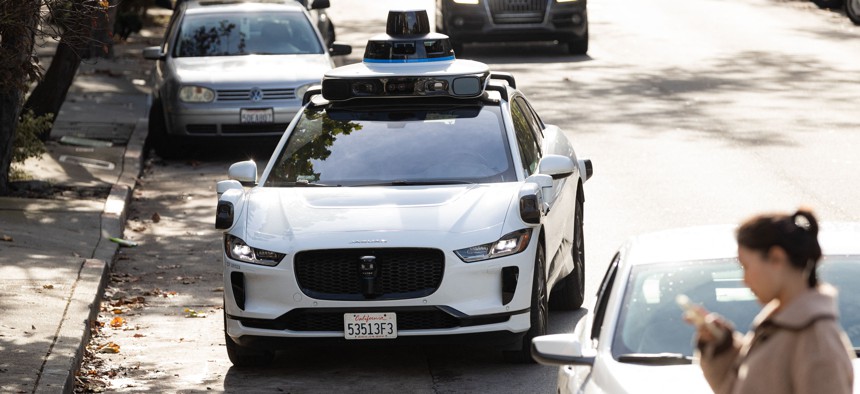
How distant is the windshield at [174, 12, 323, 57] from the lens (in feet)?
61.8

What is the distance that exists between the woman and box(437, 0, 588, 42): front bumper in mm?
22524

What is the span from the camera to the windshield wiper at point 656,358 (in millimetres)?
5621

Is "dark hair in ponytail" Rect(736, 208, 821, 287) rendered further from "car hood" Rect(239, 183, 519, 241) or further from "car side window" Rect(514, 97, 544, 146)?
"car side window" Rect(514, 97, 544, 146)

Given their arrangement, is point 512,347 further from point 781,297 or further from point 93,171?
point 93,171

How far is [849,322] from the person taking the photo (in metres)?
5.71

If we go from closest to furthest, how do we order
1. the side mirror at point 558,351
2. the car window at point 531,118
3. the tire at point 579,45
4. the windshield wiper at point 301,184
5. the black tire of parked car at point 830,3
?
the side mirror at point 558,351 → the windshield wiper at point 301,184 → the car window at point 531,118 → the tire at point 579,45 → the black tire of parked car at point 830,3

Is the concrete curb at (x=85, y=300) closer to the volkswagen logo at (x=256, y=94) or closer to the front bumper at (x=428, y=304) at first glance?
the front bumper at (x=428, y=304)

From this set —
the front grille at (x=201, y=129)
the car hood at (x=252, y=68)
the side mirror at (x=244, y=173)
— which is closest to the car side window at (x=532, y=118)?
the side mirror at (x=244, y=173)

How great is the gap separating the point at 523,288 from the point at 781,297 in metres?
4.94

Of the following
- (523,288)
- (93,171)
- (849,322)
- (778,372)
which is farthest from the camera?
(93,171)

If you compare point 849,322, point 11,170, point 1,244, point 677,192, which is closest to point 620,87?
point 677,192

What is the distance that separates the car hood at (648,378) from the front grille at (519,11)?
68.9ft

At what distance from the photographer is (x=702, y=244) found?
243 inches

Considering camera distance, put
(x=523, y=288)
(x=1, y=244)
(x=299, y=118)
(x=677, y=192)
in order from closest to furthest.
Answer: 1. (x=523, y=288)
2. (x=299, y=118)
3. (x=1, y=244)
4. (x=677, y=192)
